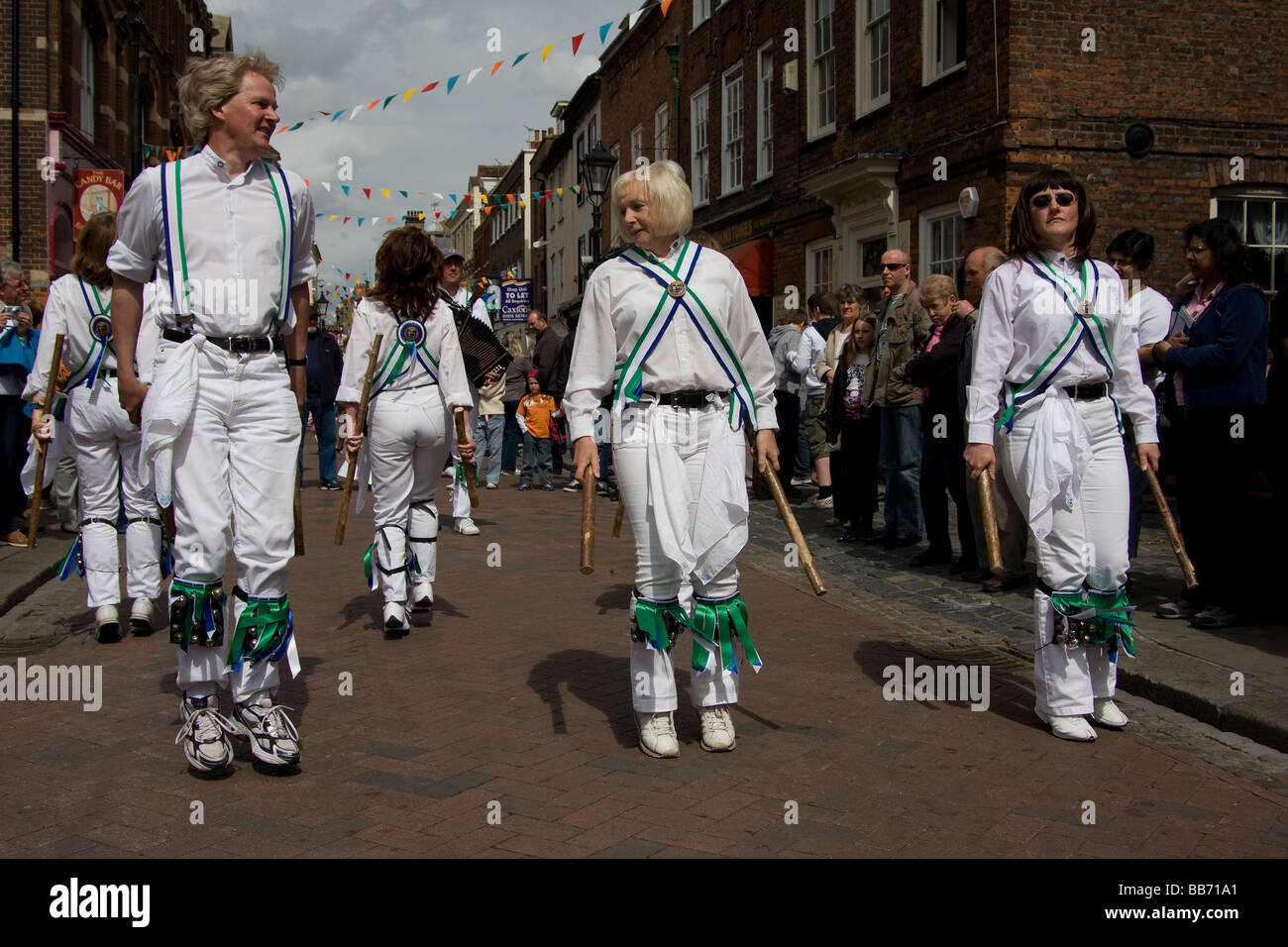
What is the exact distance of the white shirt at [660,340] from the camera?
429 cm

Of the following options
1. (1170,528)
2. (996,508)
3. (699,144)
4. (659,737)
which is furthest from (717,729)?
(699,144)

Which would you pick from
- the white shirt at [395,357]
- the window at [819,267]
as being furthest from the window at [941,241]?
the white shirt at [395,357]

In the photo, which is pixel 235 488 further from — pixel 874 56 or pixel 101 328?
pixel 874 56

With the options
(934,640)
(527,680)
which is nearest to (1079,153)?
(934,640)

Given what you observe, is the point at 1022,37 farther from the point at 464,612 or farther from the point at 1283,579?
the point at 464,612

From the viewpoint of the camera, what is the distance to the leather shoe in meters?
7.43

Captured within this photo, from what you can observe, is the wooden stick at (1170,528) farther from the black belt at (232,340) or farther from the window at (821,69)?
the window at (821,69)

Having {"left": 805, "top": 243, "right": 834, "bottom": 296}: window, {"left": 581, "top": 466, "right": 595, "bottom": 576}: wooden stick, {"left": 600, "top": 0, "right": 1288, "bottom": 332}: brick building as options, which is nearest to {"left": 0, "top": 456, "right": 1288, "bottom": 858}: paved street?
{"left": 581, "top": 466, "right": 595, "bottom": 576}: wooden stick

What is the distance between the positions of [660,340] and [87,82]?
2560 centimetres

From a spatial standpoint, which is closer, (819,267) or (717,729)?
(717,729)

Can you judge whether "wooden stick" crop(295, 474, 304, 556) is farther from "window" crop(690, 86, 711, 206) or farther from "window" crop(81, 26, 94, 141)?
"window" crop(81, 26, 94, 141)

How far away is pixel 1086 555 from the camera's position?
4.62m

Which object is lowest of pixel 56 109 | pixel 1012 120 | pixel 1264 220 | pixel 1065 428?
pixel 1065 428

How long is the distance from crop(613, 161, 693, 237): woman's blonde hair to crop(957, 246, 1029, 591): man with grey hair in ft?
10.6
